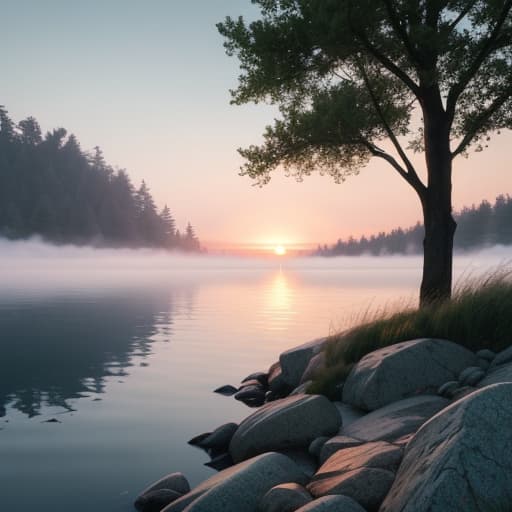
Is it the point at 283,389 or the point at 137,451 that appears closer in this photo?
the point at 137,451

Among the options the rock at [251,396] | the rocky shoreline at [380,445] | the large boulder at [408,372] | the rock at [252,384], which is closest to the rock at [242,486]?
the rocky shoreline at [380,445]

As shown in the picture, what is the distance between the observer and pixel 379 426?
7.20 m

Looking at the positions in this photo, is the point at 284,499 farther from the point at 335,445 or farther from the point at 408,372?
the point at 408,372

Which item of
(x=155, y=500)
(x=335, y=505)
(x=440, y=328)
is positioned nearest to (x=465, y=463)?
(x=335, y=505)

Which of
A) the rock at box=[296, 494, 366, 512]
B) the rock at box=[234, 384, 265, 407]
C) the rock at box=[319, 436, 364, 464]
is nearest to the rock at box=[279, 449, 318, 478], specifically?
the rock at box=[319, 436, 364, 464]

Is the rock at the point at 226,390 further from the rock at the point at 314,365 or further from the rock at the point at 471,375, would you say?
the rock at the point at 471,375

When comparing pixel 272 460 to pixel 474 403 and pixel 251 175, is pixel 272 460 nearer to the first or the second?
pixel 474 403

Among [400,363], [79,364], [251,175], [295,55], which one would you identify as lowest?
[79,364]

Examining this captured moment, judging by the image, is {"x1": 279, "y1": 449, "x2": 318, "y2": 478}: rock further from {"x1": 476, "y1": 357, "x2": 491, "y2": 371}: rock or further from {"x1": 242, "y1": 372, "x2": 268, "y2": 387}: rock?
{"x1": 242, "y1": 372, "x2": 268, "y2": 387}: rock

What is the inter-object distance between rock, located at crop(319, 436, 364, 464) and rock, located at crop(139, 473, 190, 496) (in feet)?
6.14

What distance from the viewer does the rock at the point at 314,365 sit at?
11314 mm

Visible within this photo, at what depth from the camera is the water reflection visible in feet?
43.5

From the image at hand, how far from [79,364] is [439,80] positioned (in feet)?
42.1

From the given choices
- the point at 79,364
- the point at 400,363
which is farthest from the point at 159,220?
the point at 400,363
